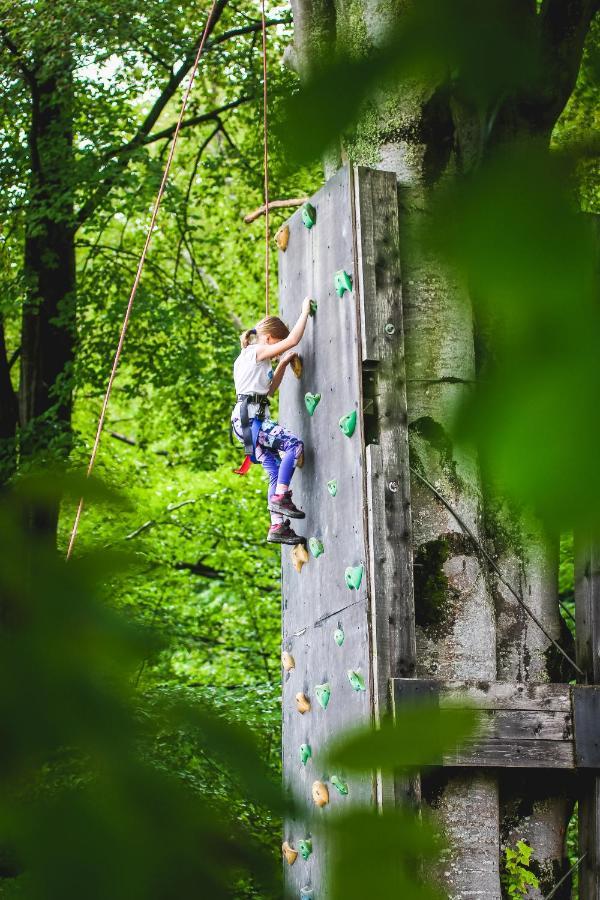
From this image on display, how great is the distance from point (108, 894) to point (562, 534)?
0.45 m

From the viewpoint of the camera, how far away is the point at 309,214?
210 inches

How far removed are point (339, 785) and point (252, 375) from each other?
4.27m

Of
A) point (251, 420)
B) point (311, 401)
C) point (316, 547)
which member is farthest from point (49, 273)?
point (316, 547)

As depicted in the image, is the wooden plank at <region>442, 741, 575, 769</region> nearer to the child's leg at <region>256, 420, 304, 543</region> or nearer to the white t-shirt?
the child's leg at <region>256, 420, 304, 543</region>

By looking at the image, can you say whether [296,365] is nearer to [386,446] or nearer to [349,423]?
[349,423]

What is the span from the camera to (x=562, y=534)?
98cm

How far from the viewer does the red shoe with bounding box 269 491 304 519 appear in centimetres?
521

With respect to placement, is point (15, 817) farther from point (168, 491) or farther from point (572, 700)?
point (168, 491)

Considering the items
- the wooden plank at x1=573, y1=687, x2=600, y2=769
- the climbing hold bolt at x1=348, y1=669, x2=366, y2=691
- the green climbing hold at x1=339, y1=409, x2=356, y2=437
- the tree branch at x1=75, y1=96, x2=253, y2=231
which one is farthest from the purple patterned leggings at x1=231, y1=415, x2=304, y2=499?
the tree branch at x1=75, y1=96, x2=253, y2=231

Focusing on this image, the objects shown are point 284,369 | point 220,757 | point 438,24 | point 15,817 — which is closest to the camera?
point 438,24

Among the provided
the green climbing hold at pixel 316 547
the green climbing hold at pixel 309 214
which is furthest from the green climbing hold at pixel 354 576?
the green climbing hold at pixel 309 214

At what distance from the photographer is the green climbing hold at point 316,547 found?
504 cm

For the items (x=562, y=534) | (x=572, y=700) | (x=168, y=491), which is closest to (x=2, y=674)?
(x=562, y=534)

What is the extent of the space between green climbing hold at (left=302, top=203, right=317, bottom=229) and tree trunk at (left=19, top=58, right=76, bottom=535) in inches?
207
